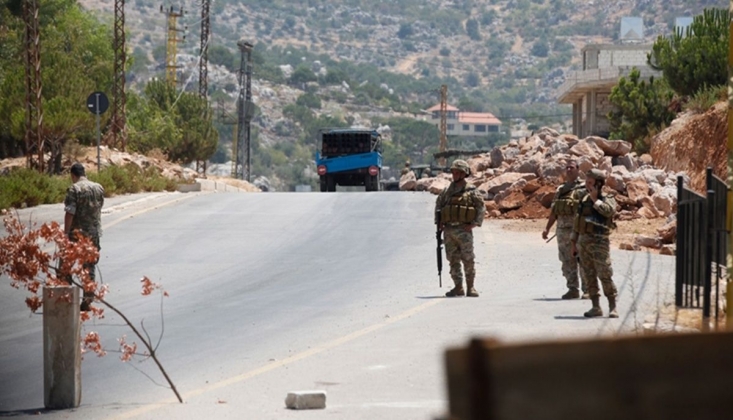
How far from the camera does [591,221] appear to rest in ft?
45.4

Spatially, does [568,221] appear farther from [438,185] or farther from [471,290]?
[438,185]

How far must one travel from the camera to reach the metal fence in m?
12.8

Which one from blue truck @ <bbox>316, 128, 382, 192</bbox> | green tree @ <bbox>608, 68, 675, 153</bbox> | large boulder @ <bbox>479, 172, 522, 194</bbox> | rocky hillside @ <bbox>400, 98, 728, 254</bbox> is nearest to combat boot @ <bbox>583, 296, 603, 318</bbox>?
rocky hillside @ <bbox>400, 98, 728, 254</bbox>

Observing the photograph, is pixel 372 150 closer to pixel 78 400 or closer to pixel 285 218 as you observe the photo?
pixel 285 218

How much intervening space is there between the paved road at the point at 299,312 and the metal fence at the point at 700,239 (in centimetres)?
75

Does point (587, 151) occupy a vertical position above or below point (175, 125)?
below

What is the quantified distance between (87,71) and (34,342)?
66.4m

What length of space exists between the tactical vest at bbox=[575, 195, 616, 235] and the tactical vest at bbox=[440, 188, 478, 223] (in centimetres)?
225

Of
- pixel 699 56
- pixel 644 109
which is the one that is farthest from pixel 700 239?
pixel 644 109

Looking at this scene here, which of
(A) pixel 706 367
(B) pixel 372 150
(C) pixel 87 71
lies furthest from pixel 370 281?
(C) pixel 87 71

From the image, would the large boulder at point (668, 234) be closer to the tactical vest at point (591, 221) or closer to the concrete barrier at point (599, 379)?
the tactical vest at point (591, 221)

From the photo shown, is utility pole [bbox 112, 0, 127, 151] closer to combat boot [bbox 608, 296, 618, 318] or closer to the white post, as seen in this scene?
combat boot [bbox 608, 296, 618, 318]

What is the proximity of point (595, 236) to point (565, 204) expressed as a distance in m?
2.19

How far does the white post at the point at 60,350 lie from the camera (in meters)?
9.53
